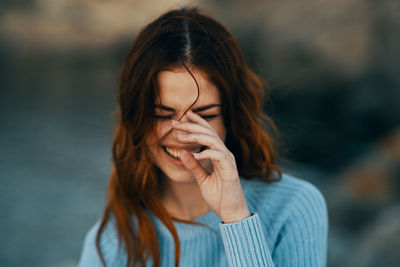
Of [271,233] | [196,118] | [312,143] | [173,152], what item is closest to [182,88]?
[196,118]

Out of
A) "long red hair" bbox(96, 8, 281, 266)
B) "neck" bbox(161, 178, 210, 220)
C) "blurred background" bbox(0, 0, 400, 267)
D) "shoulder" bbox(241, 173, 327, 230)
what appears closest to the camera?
"long red hair" bbox(96, 8, 281, 266)

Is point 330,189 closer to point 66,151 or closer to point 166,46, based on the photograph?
point 166,46

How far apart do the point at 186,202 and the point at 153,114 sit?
0.51m

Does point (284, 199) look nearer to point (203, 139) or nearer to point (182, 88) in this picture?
point (203, 139)

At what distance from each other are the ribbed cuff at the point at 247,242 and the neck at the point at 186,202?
1.35 ft

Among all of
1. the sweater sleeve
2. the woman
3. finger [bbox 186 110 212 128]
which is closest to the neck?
the woman

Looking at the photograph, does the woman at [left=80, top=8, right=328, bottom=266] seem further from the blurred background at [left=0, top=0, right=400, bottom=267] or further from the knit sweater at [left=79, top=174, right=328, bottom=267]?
the blurred background at [left=0, top=0, right=400, bottom=267]

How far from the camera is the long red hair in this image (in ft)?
5.33

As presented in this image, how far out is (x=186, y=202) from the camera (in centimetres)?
195

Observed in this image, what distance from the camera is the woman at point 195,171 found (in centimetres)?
154

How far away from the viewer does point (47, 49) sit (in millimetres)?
16250

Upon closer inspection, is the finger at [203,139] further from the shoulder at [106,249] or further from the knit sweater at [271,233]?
the shoulder at [106,249]

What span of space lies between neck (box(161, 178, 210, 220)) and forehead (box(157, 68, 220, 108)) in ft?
1.64

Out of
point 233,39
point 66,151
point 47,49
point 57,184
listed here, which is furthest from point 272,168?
point 47,49
